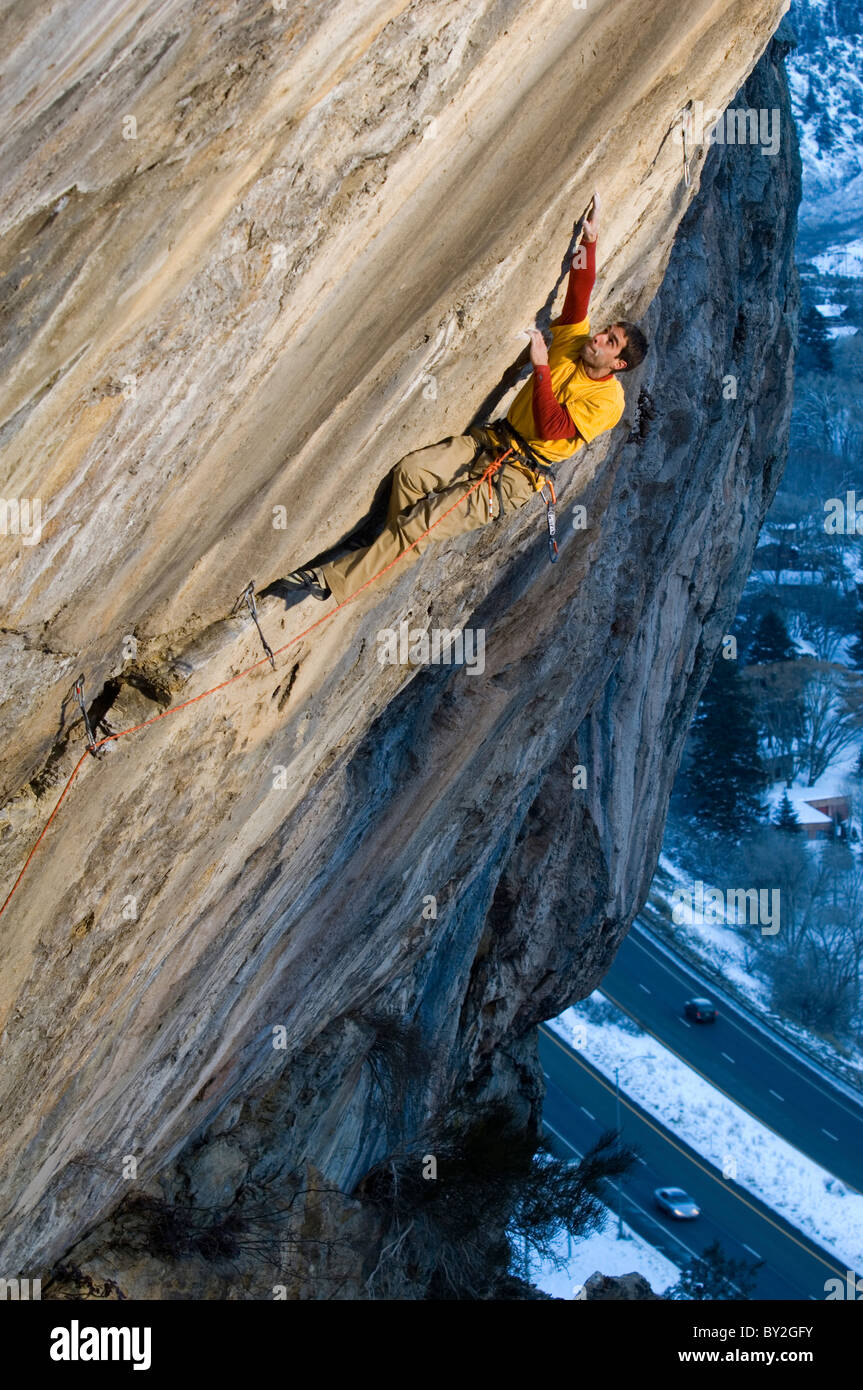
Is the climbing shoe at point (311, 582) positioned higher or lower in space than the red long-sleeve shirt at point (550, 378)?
lower

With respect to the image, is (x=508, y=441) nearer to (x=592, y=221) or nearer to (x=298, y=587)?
(x=592, y=221)

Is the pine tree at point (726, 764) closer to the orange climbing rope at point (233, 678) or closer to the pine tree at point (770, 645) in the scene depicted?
the pine tree at point (770, 645)

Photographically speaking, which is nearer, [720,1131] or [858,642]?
[720,1131]

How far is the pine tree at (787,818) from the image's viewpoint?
4081 centimetres

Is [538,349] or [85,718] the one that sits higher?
[538,349]

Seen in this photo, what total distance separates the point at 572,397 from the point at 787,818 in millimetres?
36764

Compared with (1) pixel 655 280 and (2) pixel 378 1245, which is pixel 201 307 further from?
(2) pixel 378 1245

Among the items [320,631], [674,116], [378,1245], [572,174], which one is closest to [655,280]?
[674,116]

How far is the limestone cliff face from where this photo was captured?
4.53 metres

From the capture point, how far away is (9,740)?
5.45 meters

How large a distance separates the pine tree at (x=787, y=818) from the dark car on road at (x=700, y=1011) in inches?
408

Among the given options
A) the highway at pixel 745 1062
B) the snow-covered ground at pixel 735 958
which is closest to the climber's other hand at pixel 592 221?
the highway at pixel 745 1062

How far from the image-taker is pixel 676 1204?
86.1 ft

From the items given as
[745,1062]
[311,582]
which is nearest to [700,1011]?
[745,1062]
